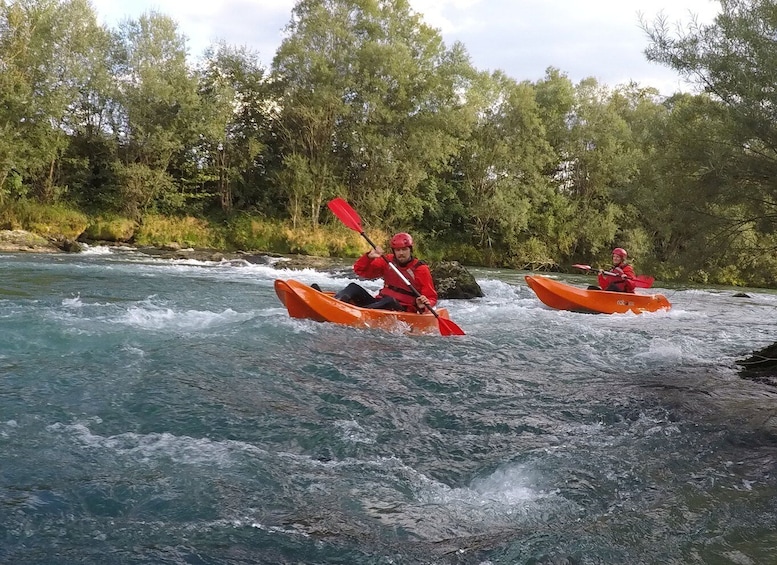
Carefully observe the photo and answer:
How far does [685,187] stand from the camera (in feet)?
18.9

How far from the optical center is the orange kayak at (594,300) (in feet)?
32.4

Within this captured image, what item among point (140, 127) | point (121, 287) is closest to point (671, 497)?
point (121, 287)

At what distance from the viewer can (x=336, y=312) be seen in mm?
6508

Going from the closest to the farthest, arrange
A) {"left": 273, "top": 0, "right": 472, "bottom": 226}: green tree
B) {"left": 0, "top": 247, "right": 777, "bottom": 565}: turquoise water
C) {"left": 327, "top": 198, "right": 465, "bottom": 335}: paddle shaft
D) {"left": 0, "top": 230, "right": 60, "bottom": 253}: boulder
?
{"left": 0, "top": 247, "right": 777, "bottom": 565}: turquoise water < {"left": 327, "top": 198, "right": 465, "bottom": 335}: paddle shaft < {"left": 0, "top": 230, "right": 60, "bottom": 253}: boulder < {"left": 273, "top": 0, "right": 472, "bottom": 226}: green tree

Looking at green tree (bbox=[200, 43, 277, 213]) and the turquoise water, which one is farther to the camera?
green tree (bbox=[200, 43, 277, 213])

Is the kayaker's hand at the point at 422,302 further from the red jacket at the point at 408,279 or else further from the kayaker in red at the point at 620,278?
the kayaker in red at the point at 620,278

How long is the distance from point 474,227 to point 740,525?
2284 centimetres

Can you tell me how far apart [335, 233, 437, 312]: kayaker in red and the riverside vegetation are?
11467mm

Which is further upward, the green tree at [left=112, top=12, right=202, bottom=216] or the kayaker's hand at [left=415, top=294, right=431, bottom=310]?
the green tree at [left=112, top=12, right=202, bottom=216]

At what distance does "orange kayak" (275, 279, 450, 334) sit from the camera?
6480mm

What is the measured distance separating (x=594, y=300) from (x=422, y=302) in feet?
14.1

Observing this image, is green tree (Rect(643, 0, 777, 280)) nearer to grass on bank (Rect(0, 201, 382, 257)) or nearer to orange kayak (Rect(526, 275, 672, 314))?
orange kayak (Rect(526, 275, 672, 314))

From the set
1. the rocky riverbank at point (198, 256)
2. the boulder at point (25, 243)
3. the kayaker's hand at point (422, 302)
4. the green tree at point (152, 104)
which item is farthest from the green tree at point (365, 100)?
the kayaker's hand at point (422, 302)

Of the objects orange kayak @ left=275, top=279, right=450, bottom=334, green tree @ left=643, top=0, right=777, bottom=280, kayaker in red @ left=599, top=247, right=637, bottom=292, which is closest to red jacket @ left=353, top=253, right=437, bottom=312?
orange kayak @ left=275, top=279, right=450, bottom=334
